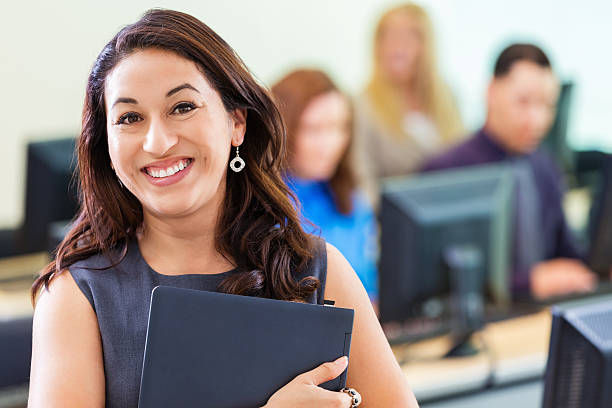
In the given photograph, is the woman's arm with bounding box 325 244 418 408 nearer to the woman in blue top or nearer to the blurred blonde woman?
the woman in blue top

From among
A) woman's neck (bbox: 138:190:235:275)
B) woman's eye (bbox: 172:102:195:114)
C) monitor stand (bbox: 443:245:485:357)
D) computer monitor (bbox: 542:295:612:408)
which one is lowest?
monitor stand (bbox: 443:245:485:357)

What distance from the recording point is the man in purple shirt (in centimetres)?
340

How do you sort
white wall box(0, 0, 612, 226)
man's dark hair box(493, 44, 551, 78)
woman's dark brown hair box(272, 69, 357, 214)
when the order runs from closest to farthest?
woman's dark brown hair box(272, 69, 357, 214), man's dark hair box(493, 44, 551, 78), white wall box(0, 0, 612, 226)

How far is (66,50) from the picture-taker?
4637mm

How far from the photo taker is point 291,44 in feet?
17.9

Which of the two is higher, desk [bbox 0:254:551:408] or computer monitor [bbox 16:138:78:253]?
computer monitor [bbox 16:138:78:253]

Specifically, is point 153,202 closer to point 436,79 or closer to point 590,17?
point 436,79

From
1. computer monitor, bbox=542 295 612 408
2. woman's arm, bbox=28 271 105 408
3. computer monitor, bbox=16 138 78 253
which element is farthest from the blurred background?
computer monitor, bbox=542 295 612 408

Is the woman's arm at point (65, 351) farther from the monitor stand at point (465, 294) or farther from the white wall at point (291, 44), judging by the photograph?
the white wall at point (291, 44)

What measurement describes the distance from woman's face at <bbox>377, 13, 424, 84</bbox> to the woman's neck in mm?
3284

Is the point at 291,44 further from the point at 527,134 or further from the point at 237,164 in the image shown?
the point at 237,164

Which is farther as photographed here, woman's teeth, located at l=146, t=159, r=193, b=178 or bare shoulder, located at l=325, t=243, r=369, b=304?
bare shoulder, located at l=325, t=243, r=369, b=304

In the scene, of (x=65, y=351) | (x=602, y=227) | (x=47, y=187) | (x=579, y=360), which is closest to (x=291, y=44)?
(x=602, y=227)

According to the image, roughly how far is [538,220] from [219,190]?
239 cm
